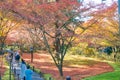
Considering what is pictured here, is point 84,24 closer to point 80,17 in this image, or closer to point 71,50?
point 80,17

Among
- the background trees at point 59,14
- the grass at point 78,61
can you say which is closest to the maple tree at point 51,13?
the background trees at point 59,14

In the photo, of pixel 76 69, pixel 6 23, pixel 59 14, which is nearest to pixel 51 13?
pixel 59 14

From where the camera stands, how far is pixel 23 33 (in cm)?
2359

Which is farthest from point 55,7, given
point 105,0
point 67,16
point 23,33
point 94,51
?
point 94,51

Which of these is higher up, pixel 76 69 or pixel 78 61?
pixel 76 69

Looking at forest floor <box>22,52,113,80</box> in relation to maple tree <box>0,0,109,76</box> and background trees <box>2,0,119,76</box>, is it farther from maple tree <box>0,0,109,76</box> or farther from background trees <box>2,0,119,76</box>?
maple tree <box>0,0,109,76</box>

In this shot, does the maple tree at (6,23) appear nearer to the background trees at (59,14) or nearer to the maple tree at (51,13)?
the background trees at (59,14)

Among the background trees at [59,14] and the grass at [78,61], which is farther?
the grass at [78,61]

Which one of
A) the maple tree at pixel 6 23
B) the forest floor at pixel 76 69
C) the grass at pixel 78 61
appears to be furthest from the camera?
the grass at pixel 78 61

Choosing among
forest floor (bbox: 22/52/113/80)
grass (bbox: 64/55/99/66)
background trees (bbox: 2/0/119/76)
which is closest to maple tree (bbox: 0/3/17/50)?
background trees (bbox: 2/0/119/76)

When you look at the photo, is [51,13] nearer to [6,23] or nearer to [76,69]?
[76,69]

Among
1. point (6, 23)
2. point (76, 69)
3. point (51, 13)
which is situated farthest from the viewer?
point (6, 23)

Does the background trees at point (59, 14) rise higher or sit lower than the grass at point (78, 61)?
higher

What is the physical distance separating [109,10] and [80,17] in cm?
189
